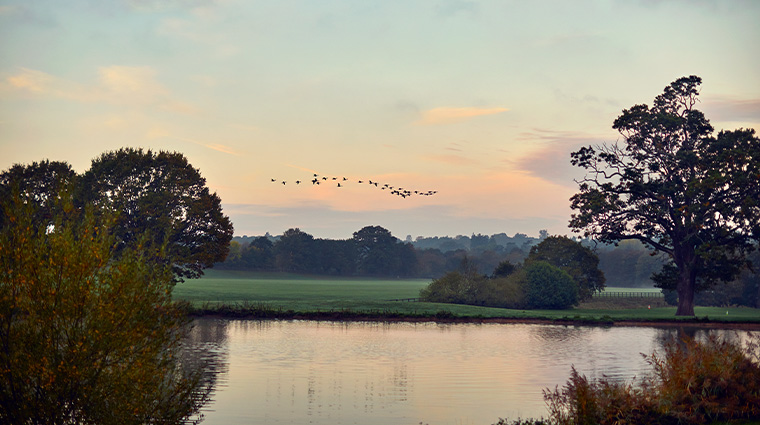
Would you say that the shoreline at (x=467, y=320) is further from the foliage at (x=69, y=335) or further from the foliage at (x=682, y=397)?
the foliage at (x=69, y=335)

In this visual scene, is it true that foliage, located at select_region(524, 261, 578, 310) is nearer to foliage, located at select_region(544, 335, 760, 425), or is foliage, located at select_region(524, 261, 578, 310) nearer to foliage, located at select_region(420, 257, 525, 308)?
foliage, located at select_region(420, 257, 525, 308)

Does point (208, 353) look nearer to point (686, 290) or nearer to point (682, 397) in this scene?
point (682, 397)

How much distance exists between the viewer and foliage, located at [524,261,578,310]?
83.4 meters

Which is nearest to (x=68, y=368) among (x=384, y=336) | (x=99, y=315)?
(x=99, y=315)

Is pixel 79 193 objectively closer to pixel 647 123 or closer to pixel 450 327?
pixel 450 327

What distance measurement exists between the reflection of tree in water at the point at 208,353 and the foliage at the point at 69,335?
8.79 m

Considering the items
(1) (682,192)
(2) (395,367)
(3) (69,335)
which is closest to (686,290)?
(1) (682,192)

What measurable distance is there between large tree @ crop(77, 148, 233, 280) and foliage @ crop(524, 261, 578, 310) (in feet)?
113

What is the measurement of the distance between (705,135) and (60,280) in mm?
67562

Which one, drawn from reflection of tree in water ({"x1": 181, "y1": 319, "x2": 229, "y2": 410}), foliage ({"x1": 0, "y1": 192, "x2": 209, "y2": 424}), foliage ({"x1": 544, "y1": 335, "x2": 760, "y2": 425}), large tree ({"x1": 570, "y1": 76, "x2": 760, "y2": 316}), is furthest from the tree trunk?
foliage ({"x1": 0, "y1": 192, "x2": 209, "y2": 424})

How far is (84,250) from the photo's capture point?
13.1 m

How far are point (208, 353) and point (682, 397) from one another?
913 inches

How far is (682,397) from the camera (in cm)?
1927

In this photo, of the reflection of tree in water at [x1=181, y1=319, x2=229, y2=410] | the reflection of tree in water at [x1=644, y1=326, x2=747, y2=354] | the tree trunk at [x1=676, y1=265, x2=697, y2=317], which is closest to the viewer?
the reflection of tree in water at [x1=181, y1=319, x2=229, y2=410]
